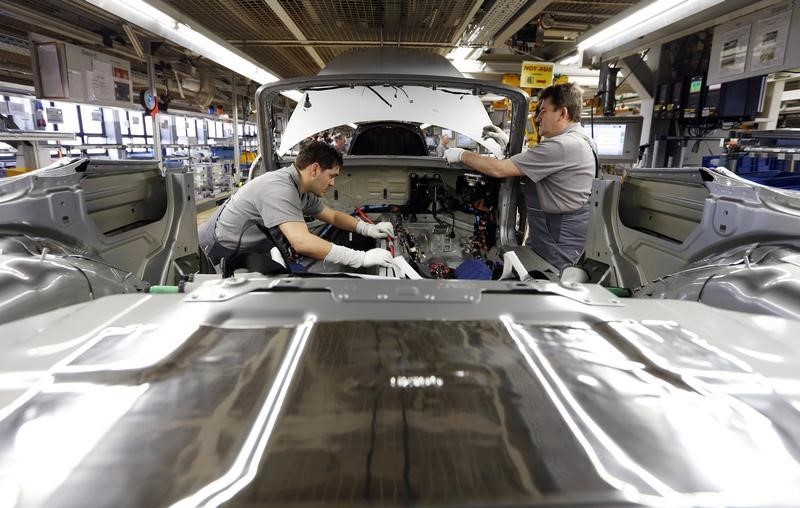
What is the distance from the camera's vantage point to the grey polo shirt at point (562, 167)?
293cm

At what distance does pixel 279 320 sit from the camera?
3.59 feet

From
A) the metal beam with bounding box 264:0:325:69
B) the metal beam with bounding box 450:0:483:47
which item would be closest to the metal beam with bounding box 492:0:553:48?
the metal beam with bounding box 450:0:483:47

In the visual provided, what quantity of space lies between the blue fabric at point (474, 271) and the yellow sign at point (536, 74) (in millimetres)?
3956

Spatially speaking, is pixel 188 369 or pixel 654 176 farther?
pixel 654 176

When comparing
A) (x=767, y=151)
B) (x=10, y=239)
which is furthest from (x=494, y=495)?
(x=767, y=151)

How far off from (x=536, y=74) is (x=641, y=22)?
2.21m

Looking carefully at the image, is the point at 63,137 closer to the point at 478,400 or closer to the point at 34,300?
the point at 34,300

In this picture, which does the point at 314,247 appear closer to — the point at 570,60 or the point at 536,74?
the point at 536,74

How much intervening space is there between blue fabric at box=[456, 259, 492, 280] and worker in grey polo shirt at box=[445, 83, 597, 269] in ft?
1.67

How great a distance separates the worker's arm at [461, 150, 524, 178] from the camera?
3088 millimetres

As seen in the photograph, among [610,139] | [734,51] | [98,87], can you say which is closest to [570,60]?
[610,139]

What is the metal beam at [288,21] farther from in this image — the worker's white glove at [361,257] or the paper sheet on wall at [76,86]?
the worker's white glove at [361,257]

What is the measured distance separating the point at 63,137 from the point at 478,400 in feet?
20.7

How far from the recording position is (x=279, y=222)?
272cm
